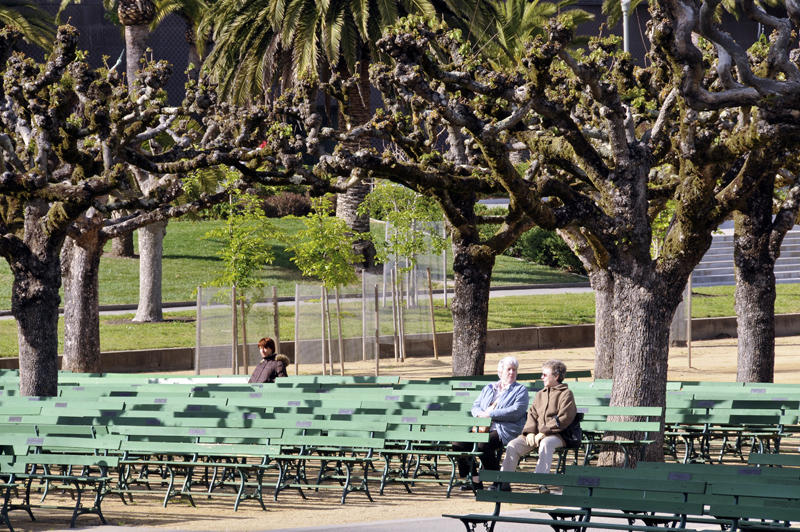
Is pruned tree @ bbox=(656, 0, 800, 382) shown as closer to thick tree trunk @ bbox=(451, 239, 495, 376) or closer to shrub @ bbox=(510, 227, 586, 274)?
thick tree trunk @ bbox=(451, 239, 495, 376)

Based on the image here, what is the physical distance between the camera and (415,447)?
537 inches

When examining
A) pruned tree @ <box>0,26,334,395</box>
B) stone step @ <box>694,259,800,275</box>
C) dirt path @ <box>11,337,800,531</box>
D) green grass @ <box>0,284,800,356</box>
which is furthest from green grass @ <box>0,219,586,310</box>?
dirt path @ <box>11,337,800,531</box>

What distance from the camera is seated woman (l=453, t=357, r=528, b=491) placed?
12.0 m

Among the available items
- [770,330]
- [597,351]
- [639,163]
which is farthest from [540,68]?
[597,351]

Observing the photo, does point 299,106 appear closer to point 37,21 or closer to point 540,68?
point 540,68

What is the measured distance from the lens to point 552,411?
11.7 m

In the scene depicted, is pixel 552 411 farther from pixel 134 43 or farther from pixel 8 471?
pixel 134 43

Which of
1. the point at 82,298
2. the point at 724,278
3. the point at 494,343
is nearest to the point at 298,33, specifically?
the point at 494,343

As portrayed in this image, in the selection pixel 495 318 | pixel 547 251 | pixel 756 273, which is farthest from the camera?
pixel 547 251

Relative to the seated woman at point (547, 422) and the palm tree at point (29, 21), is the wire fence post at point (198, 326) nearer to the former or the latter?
the seated woman at point (547, 422)

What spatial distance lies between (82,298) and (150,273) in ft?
42.1

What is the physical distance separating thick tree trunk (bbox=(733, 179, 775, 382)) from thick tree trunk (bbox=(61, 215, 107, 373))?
9.75 meters

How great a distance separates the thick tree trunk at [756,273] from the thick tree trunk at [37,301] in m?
9.35

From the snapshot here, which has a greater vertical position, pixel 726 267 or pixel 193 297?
pixel 726 267
